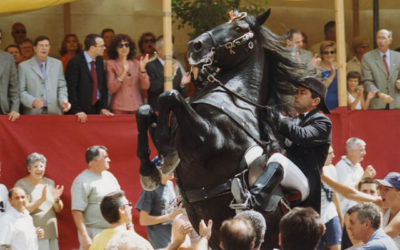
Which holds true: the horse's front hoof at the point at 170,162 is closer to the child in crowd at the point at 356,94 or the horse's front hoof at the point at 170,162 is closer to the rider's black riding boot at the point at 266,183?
the rider's black riding boot at the point at 266,183

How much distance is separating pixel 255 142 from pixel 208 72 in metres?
0.79

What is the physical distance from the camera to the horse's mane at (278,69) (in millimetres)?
8094

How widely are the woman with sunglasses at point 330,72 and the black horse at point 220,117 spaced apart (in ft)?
16.2

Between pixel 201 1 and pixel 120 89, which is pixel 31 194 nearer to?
pixel 120 89

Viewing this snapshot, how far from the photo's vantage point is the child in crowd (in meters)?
12.9

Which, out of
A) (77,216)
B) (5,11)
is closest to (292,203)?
(77,216)

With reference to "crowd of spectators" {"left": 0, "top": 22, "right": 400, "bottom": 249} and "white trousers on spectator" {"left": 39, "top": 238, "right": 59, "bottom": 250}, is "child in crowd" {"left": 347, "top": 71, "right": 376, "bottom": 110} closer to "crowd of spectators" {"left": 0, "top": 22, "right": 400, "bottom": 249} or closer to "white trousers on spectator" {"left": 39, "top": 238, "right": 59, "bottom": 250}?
"crowd of spectators" {"left": 0, "top": 22, "right": 400, "bottom": 249}

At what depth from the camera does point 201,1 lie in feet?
42.8

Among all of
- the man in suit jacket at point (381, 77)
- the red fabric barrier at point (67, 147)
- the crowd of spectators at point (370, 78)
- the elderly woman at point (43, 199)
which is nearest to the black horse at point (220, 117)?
the elderly woman at point (43, 199)

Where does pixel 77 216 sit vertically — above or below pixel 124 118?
below

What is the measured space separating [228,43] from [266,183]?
1345 mm

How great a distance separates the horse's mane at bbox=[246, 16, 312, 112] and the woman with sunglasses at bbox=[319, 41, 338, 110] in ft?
15.8

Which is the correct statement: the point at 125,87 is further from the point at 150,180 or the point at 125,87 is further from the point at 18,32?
the point at 150,180

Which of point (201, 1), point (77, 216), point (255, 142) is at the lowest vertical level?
point (77, 216)
